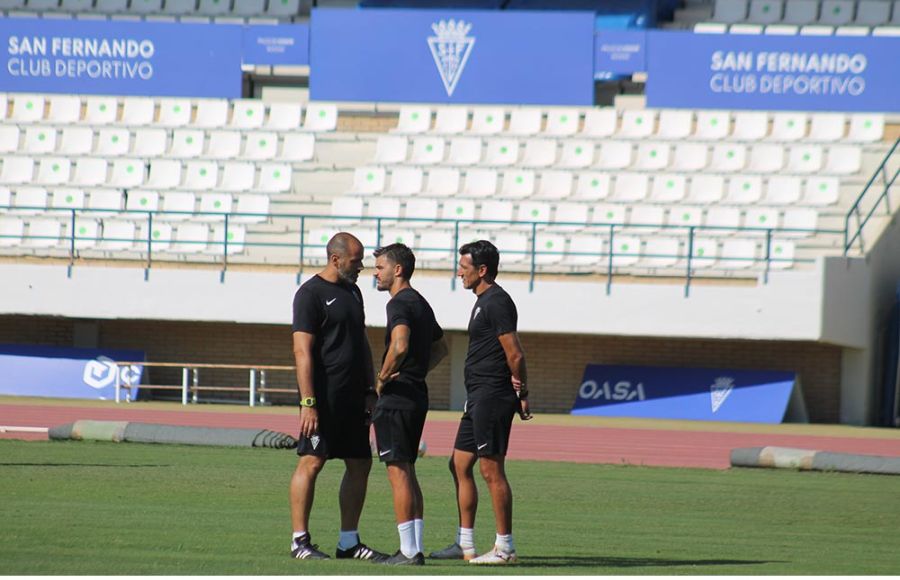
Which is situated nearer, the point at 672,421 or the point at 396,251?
the point at 396,251

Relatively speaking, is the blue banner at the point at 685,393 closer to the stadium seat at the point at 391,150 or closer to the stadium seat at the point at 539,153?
the stadium seat at the point at 539,153

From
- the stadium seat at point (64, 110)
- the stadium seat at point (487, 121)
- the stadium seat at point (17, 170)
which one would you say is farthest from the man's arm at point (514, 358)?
the stadium seat at point (64, 110)

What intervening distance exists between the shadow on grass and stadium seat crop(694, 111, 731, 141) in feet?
63.8

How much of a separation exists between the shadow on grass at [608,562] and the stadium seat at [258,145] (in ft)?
67.1

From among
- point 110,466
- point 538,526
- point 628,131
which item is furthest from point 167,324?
point 538,526

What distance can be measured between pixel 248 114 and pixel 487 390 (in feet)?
70.4

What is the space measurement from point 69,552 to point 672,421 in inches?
686

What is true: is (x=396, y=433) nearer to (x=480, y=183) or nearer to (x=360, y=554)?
(x=360, y=554)

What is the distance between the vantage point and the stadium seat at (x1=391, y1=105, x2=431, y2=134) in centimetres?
2941

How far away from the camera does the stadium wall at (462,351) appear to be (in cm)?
2619

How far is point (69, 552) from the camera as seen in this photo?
8.63m

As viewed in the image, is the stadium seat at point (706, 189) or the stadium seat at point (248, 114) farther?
the stadium seat at point (248, 114)

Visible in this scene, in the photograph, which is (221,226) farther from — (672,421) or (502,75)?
(672,421)

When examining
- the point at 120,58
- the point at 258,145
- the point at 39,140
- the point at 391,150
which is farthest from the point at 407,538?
the point at 120,58
